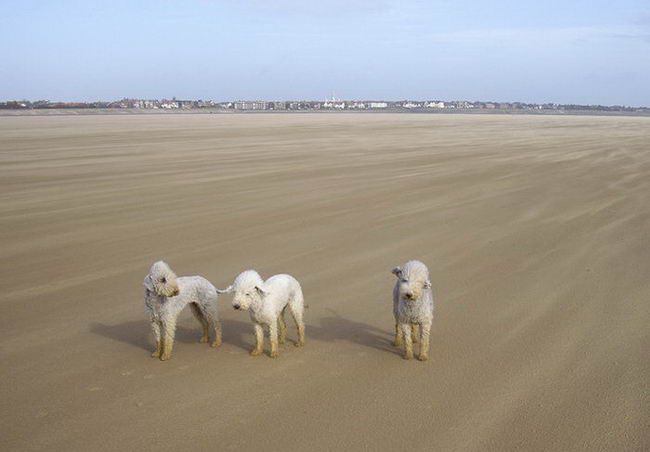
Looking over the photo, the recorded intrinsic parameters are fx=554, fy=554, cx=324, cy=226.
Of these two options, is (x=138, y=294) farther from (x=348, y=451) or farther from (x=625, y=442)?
(x=625, y=442)

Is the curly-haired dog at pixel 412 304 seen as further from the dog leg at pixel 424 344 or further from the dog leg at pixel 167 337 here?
the dog leg at pixel 167 337

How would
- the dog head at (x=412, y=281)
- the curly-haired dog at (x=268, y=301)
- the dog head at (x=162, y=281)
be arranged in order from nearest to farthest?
1. the dog head at (x=412, y=281)
2. the dog head at (x=162, y=281)
3. the curly-haired dog at (x=268, y=301)

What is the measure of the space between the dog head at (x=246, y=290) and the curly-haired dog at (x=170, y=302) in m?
0.67

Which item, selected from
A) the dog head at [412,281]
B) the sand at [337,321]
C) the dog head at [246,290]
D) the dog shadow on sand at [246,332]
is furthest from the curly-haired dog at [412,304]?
the dog head at [246,290]

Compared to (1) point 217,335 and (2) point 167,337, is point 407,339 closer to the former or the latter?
(1) point 217,335

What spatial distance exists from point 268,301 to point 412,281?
1728 mm

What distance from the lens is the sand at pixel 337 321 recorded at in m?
5.25

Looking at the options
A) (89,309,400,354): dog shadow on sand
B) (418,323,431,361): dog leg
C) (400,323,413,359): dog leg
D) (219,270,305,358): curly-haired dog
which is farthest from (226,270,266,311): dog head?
(418,323,431,361): dog leg

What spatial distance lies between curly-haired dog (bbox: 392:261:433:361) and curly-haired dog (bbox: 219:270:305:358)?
4.21ft

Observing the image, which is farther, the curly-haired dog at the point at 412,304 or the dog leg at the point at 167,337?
the dog leg at the point at 167,337

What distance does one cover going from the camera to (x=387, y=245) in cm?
1141

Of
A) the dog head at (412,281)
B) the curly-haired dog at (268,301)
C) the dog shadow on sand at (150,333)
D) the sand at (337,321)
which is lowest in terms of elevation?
the dog shadow on sand at (150,333)

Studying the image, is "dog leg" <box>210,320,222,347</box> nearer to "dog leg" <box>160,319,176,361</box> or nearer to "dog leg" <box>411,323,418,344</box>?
"dog leg" <box>160,319,176,361</box>

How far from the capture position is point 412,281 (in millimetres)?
6039
